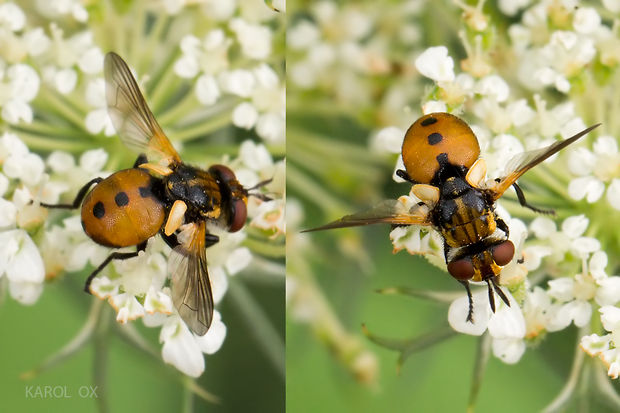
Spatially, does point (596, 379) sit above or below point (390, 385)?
above

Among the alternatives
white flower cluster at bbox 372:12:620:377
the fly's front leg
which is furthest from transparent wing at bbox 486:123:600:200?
the fly's front leg

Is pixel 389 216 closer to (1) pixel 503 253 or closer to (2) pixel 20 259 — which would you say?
(1) pixel 503 253

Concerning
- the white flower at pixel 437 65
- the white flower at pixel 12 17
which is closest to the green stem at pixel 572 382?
the white flower at pixel 437 65

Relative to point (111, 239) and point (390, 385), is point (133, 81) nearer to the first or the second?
point (111, 239)

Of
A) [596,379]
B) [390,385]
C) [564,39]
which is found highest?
[564,39]

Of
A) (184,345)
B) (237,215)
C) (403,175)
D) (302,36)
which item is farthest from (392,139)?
→ (302,36)

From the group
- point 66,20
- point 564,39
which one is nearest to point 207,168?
point 66,20
